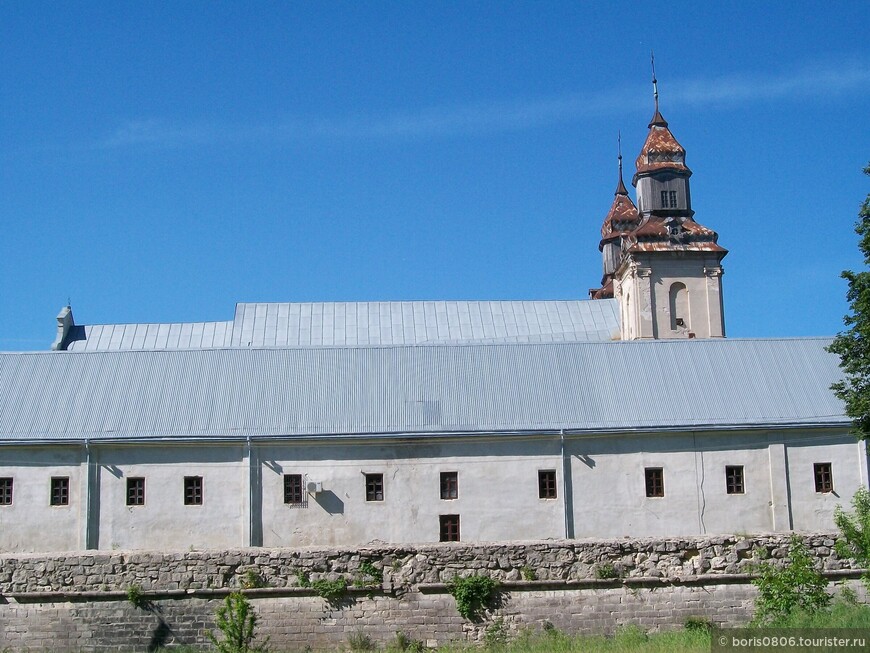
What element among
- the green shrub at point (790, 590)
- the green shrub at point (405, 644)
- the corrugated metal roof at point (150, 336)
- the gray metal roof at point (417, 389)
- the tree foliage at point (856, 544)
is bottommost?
the green shrub at point (405, 644)

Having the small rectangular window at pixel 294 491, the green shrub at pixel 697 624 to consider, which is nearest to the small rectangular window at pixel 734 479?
the green shrub at pixel 697 624

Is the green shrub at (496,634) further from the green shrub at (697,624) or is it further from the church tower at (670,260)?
the church tower at (670,260)

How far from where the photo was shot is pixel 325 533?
36.5m

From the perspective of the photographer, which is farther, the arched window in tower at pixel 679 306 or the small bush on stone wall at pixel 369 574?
the arched window in tower at pixel 679 306

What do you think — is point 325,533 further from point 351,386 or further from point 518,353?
point 518,353

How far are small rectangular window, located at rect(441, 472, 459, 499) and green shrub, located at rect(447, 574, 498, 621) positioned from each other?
9488mm

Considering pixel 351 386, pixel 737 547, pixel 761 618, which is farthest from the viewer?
pixel 351 386

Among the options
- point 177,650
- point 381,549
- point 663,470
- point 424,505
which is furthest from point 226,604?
point 663,470

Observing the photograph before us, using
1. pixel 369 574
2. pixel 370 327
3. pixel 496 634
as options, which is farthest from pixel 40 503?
pixel 370 327

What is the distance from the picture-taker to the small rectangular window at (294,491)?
120 feet

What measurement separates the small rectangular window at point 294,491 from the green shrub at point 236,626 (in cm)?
981

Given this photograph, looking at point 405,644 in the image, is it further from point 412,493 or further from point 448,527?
point 412,493

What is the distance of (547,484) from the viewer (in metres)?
37.2

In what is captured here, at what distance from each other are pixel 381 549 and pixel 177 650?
16.9 ft
